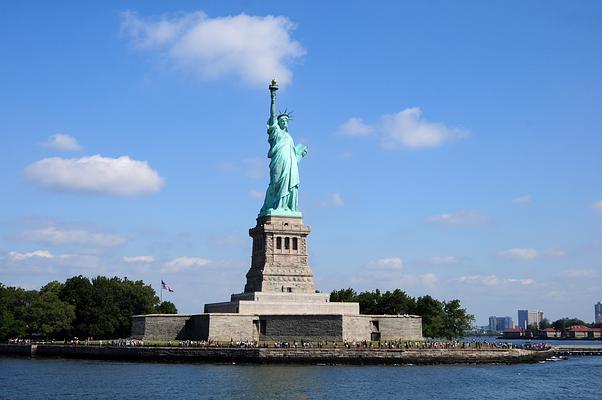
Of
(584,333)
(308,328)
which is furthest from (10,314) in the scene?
(584,333)

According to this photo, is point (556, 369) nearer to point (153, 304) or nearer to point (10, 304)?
point (153, 304)

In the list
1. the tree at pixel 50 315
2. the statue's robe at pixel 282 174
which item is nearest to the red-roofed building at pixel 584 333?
the statue's robe at pixel 282 174

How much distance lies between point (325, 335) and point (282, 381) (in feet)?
53.1

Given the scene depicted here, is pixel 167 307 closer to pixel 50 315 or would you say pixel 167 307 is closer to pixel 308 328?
pixel 50 315

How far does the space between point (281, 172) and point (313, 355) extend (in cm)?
1951

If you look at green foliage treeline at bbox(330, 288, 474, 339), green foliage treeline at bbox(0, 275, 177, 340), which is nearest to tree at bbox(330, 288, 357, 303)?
green foliage treeline at bbox(330, 288, 474, 339)

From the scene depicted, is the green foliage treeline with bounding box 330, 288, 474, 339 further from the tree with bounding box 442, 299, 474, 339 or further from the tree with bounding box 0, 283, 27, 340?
the tree with bounding box 0, 283, 27, 340

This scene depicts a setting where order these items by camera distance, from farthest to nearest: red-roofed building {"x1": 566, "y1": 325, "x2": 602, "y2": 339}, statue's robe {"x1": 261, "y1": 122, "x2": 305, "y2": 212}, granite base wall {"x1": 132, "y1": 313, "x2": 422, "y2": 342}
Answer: red-roofed building {"x1": 566, "y1": 325, "x2": 602, "y2": 339}, statue's robe {"x1": 261, "y1": 122, "x2": 305, "y2": 212}, granite base wall {"x1": 132, "y1": 313, "x2": 422, "y2": 342}

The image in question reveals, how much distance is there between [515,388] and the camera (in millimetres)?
46312

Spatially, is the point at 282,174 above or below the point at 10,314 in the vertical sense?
above

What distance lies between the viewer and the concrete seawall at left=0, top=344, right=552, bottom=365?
57.1 metres

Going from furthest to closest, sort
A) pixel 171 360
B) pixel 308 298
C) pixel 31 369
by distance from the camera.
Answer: pixel 308 298
pixel 171 360
pixel 31 369

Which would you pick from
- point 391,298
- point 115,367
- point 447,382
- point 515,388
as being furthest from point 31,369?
point 391,298

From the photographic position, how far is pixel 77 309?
3196 inches
